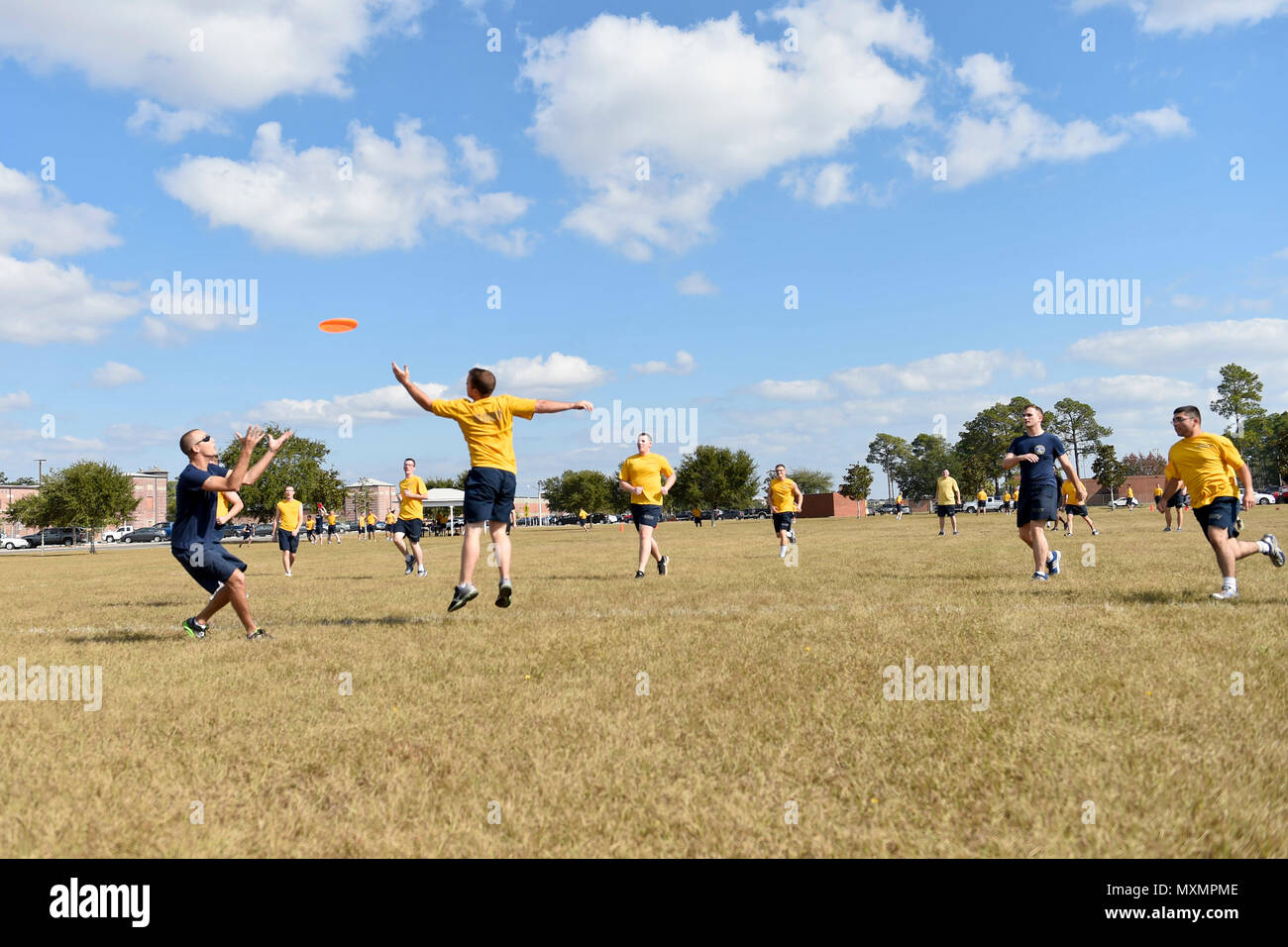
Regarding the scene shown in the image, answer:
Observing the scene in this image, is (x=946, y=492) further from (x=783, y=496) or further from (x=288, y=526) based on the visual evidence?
(x=288, y=526)

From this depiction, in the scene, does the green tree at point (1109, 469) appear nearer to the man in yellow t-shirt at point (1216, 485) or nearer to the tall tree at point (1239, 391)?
the tall tree at point (1239, 391)

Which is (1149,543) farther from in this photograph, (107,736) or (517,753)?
(107,736)

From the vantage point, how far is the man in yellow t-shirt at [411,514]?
1505 cm

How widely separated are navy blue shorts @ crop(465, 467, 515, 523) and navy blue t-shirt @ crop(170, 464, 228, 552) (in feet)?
7.35

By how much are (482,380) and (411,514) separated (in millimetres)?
9504

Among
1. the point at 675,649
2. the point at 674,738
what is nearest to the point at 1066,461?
the point at 675,649

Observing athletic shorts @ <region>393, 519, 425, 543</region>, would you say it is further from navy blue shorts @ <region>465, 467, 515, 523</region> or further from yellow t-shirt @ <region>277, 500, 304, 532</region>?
navy blue shorts @ <region>465, 467, 515, 523</region>

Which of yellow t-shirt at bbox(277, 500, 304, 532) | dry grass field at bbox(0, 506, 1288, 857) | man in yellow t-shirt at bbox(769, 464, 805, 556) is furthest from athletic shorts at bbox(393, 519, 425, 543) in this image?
dry grass field at bbox(0, 506, 1288, 857)

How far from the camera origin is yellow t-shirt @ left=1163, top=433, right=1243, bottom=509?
840 cm

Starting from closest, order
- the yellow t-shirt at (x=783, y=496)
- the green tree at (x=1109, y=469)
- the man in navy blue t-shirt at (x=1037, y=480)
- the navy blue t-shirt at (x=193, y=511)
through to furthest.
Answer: the navy blue t-shirt at (x=193, y=511), the man in navy blue t-shirt at (x=1037, y=480), the yellow t-shirt at (x=783, y=496), the green tree at (x=1109, y=469)

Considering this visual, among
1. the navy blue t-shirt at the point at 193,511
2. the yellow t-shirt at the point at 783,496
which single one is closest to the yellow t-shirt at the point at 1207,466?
the yellow t-shirt at the point at 783,496

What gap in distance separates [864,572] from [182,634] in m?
9.40

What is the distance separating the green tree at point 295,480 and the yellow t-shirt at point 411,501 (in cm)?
5532
